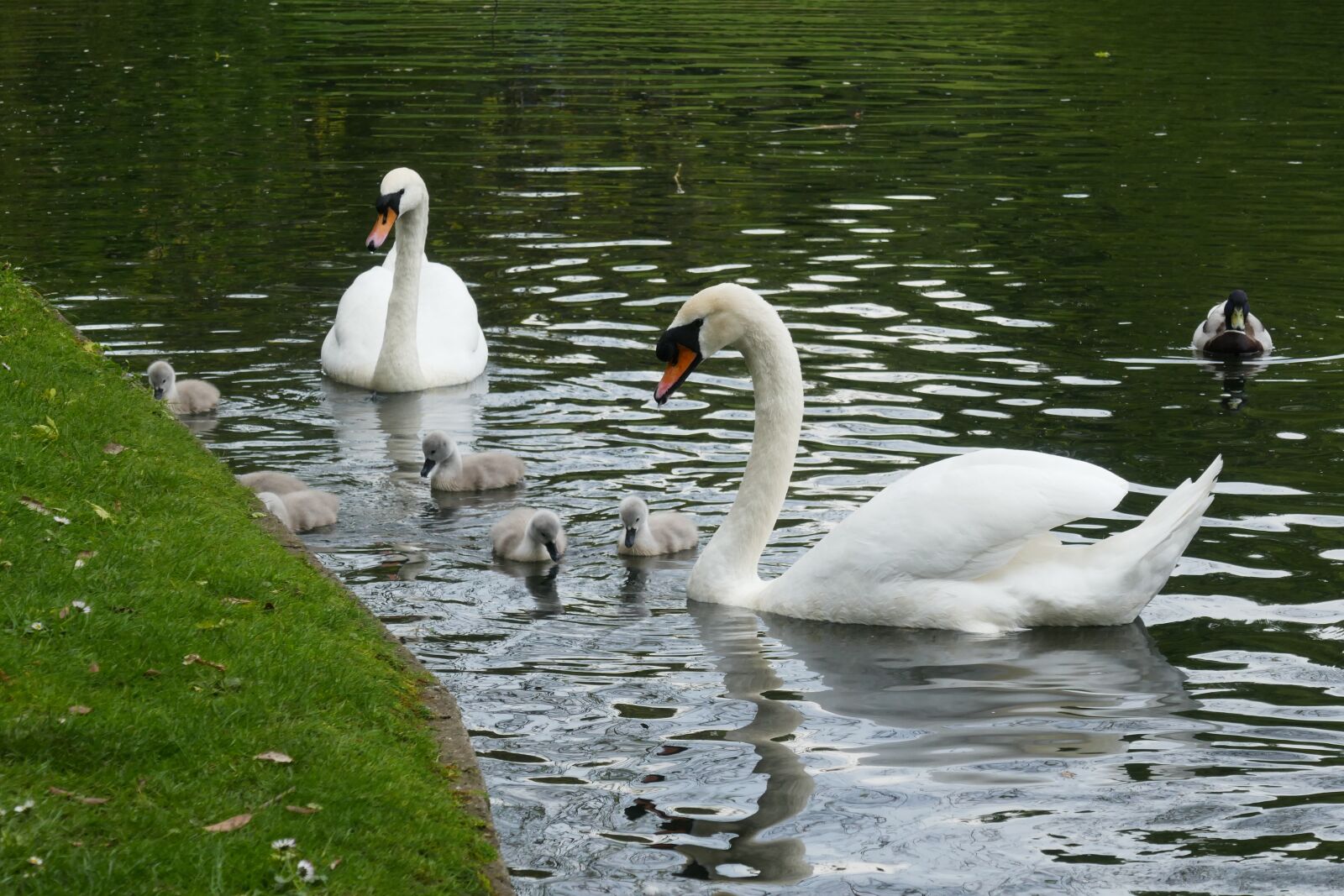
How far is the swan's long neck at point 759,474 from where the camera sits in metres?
8.93

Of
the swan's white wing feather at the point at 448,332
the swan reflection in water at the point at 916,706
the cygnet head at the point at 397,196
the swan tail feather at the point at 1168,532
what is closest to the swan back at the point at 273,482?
the swan reflection in water at the point at 916,706

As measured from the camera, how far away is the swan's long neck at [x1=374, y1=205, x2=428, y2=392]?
1324 centimetres

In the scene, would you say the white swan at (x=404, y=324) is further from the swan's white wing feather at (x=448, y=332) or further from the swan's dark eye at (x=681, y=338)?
the swan's dark eye at (x=681, y=338)

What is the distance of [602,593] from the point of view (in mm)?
9117

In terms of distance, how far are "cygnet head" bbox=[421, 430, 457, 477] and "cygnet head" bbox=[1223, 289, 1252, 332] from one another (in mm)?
5818

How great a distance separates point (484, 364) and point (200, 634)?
291 inches

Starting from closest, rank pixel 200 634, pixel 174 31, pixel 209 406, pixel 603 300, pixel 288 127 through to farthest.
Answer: pixel 200 634, pixel 209 406, pixel 603 300, pixel 288 127, pixel 174 31

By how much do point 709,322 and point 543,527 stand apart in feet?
4.33

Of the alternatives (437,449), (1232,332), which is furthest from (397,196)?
(1232,332)

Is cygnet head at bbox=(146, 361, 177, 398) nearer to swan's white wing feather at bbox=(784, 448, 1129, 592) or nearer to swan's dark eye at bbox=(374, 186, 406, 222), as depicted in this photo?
swan's dark eye at bbox=(374, 186, 406, 222)

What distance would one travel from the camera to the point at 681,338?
8953mm

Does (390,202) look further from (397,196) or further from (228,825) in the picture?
(228,825)

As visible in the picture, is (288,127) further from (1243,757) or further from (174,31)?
→ (1243,757)

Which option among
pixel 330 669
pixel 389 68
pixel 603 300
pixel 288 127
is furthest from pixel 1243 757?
pixel 389 68
